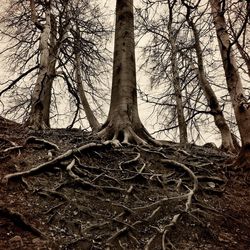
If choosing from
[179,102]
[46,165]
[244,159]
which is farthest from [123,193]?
[179,102]

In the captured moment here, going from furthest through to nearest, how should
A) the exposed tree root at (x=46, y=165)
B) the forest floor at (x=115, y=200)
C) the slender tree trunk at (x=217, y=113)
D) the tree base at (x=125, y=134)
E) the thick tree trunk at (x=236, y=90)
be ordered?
1. the slender tree trunk at (x=217, y=113)
2. the tree base at (x=125, y=134)
3. the thick tree trunk at (x=236, y=90)
4. the exposed tree root at (x=46, y=165)
5. the forest floor at (x=115, y=200)

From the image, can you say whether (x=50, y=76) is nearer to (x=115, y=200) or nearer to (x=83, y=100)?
(x=83, y=100)

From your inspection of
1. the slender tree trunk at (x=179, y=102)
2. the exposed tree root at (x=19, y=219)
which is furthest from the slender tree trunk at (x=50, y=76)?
the exposed tree root at (x=19, y=219)

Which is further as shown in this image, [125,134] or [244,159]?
[125,134]

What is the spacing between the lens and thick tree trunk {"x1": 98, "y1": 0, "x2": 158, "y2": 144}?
6.48 metres

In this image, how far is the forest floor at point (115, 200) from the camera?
3.39 meters

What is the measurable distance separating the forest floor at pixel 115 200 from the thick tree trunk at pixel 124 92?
1.96 feet

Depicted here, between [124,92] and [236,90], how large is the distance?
2.16 m

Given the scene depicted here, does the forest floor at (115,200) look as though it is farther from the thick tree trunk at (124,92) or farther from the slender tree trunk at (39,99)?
the slender tree trunk at (39,99)

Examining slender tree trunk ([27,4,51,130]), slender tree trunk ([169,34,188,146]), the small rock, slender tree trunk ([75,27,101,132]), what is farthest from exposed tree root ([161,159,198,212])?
slender tree trunk ([75,27,101,132])

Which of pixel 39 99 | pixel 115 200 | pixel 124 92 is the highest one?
pixel 39 99

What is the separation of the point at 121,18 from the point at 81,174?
4190mm

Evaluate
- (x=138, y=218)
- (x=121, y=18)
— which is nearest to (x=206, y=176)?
(x=138, y=218)

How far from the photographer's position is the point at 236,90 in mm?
5602
